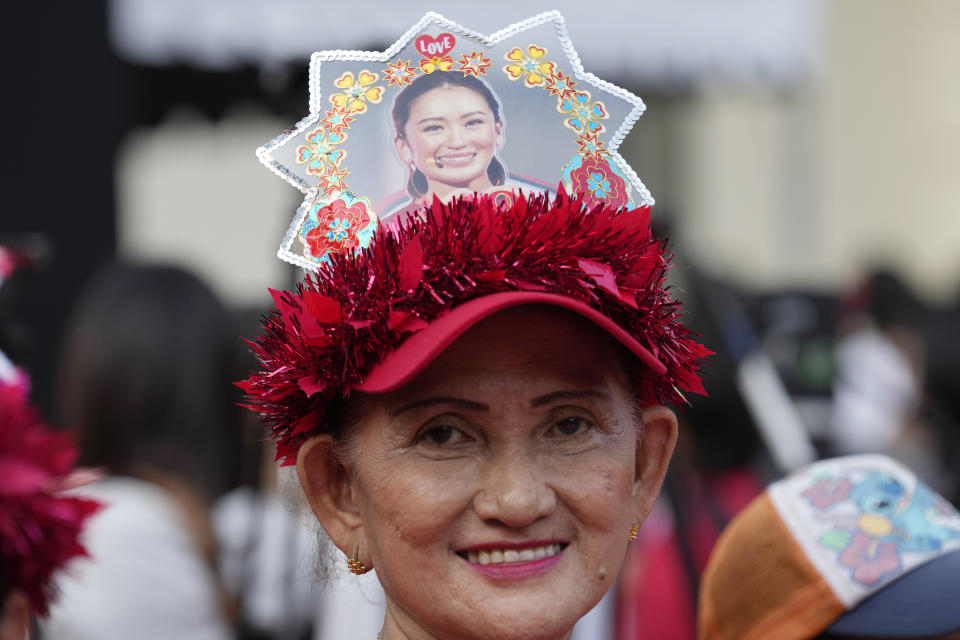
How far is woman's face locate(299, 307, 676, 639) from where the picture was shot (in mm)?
1633

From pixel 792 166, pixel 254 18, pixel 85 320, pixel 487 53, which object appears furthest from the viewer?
pixel 792 166

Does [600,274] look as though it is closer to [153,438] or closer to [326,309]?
[326,309]

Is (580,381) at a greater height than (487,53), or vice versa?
(487,53)

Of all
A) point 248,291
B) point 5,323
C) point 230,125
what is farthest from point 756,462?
point 248,291

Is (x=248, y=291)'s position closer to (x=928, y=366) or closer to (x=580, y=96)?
(x=928, y=366)

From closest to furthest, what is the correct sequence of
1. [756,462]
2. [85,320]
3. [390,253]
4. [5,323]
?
[390,253] < [5,323] < [85,320] < [756,462]

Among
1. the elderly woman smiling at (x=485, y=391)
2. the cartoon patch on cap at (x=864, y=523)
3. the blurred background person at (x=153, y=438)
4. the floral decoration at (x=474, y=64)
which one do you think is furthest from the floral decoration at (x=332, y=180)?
the blurred background person at (x=153, y=438)

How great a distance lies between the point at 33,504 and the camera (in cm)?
180

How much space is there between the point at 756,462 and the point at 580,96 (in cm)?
321

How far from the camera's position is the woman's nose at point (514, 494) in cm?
161

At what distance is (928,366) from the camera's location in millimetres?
4453

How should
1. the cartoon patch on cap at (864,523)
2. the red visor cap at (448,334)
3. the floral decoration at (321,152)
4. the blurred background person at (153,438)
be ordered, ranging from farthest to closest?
the blurred background person at (153,438) → the cartoon patch on cap at (864,523) → the floral decoration at (321,152) → the red visor cap at (448,334)

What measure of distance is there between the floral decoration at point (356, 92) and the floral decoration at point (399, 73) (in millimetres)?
16

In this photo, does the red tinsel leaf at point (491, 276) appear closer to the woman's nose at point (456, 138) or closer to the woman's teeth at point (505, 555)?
the woman's nose at point (456, 138)
